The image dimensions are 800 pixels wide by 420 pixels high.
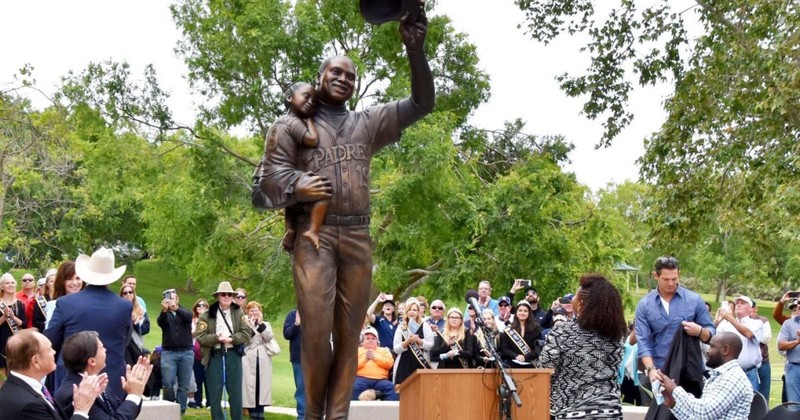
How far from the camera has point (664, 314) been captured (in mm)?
9148

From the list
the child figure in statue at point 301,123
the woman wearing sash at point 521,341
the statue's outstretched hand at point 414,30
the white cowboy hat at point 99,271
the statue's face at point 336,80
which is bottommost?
the woman wearing sash at point 521,341

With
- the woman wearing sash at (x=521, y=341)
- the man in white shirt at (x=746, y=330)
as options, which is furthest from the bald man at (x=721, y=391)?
the man in white shirt at (x=746, y=330)

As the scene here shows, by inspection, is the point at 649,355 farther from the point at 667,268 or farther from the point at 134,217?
the point at 134,217

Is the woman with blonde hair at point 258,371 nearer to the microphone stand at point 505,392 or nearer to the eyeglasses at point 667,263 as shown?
the microphone stand at point 505,392

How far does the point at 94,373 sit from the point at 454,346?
727cm

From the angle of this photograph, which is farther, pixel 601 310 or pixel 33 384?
pixel 601 310

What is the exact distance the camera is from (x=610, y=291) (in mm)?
8008

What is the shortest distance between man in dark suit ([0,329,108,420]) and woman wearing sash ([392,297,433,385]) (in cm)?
802

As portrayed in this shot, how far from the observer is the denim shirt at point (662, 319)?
29.8 ft

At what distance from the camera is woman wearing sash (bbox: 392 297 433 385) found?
14.0 metres

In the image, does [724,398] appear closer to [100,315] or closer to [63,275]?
[100,315]

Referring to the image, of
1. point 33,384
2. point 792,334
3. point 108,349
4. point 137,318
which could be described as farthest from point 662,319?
point 792,334

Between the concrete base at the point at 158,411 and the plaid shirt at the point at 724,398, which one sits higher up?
the plaid shirt at the point at 724,398

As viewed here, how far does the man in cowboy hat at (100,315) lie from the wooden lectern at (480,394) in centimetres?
268
